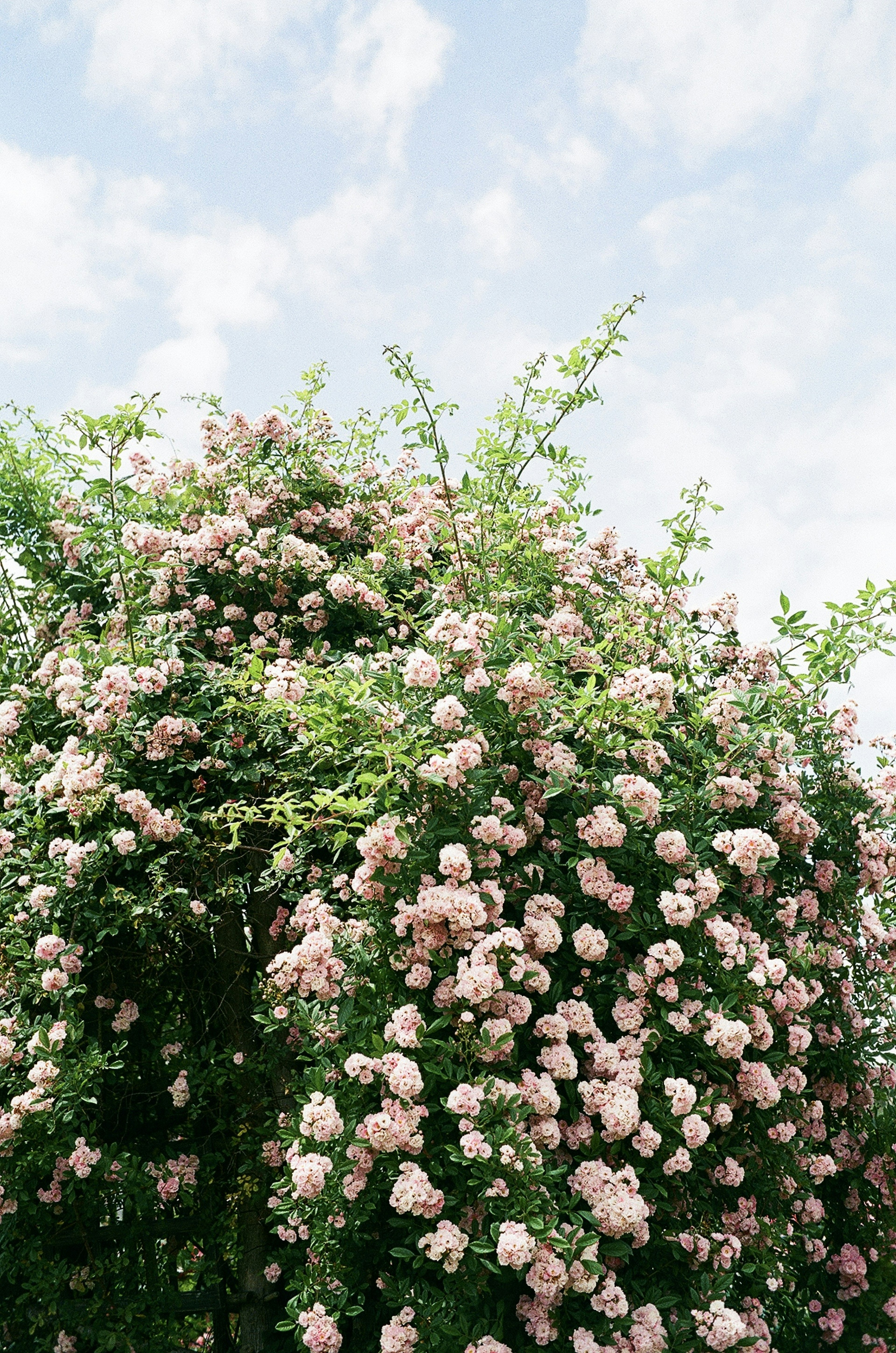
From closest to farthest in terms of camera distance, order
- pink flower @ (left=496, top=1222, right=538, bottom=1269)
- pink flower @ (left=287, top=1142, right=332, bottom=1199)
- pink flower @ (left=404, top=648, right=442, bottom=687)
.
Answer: pink flower @ (left=496, top=1222, right=538, bottom=1269) < pink flower @ (left=287, top=1142, right=332, bottom=1199) < pink flower @ (left=404, top=648, right=442, bottom=687)

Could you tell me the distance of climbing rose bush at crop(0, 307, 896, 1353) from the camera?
2854 mm

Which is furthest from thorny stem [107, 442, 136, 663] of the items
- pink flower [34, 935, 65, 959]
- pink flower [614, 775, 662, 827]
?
pink flower [614, 775, 662, 827]

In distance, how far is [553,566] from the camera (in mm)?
4348

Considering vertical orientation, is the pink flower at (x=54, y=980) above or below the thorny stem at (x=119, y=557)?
below

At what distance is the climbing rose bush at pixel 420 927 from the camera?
285cm

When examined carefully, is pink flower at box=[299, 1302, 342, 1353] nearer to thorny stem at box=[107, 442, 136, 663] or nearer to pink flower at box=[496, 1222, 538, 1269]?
pink flower at box=[496, 1222, 538, 1269]

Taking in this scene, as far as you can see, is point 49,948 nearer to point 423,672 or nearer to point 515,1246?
point 423,672

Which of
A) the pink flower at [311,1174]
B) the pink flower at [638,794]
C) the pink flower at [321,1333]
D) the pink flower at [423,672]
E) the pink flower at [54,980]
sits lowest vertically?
the pink flower at [321,1333]

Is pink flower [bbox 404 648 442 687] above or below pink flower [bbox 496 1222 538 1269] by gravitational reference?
above

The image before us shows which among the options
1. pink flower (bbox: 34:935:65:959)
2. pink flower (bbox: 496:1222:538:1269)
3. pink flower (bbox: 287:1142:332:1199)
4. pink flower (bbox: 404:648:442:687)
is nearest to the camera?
pink flower (bbox: 496:1222:538:1269)

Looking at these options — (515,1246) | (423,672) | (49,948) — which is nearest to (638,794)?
(423,672)

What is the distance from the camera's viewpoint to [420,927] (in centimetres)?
289

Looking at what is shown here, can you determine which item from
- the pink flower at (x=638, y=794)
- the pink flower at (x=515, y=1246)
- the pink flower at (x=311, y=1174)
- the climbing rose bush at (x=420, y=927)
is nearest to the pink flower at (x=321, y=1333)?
the climbing rose bush at (x=420, y=927)

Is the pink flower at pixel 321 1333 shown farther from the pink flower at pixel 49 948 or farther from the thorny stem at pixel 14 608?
the thorny stem at pixel 14 608
